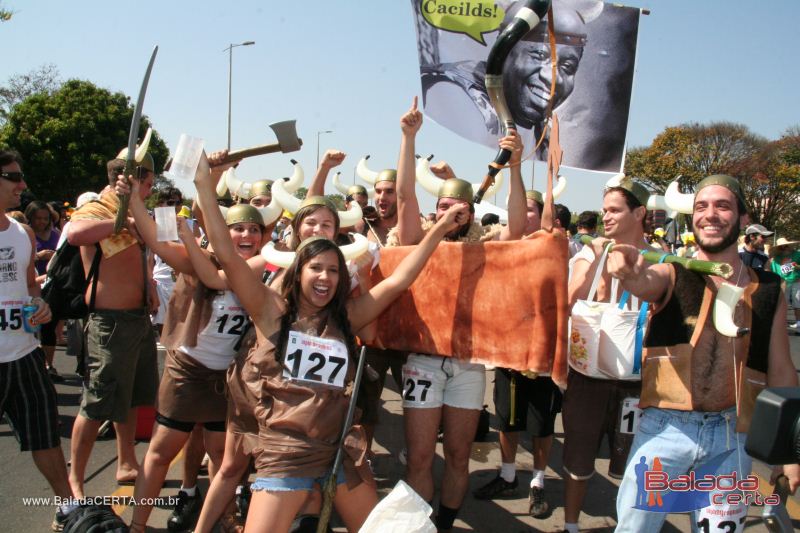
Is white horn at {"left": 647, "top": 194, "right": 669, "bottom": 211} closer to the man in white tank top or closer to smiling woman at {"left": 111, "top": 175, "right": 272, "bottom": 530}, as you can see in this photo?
smiling woman at {"left": 111, "top": 175, "right": 272, "bottom": 530}

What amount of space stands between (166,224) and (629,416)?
2650mm

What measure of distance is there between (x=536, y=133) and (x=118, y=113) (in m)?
33.3

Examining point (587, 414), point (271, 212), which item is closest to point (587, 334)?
point (587, 414)

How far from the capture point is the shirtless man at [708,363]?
2.51 meters

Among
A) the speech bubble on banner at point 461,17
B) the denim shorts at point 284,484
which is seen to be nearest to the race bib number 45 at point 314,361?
the denim shorts at point 284,484

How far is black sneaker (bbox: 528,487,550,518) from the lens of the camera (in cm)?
413

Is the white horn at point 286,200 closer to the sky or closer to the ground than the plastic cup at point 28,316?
closer to the sky

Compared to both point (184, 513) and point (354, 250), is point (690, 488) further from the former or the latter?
point (184, 513)

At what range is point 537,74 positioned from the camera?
4.44 m

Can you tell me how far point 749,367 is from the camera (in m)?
2.56

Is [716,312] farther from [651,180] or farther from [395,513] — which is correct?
[651,180]

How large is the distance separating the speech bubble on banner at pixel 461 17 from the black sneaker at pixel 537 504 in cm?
322

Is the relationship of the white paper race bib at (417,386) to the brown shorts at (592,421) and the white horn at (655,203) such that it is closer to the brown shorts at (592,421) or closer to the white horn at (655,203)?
the brown shorts at (592,421)

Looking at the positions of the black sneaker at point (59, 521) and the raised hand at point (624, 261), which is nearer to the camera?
the raised hand at point (624, 261)
